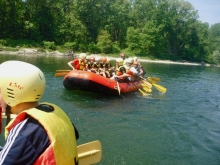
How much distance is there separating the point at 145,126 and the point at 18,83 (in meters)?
6.68

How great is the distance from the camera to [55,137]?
1758mm

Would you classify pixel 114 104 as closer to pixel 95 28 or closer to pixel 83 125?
pixel 83 125

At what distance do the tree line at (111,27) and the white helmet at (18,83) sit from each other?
38.8m

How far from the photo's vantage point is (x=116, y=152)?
6070mm

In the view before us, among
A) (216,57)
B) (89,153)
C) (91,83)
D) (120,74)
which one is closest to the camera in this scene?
(89,153)

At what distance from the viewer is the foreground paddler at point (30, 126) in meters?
1.69

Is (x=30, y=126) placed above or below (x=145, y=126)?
above

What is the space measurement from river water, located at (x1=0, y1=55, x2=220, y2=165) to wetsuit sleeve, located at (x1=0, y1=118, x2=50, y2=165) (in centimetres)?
399

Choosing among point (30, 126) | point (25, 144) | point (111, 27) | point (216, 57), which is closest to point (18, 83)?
point (30, 126)

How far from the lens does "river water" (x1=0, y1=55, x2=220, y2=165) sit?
616 centimetres

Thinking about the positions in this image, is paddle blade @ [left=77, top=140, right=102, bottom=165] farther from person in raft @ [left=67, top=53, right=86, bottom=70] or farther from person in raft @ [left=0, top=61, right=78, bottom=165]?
person in raft @ [left=67, top=53, right=86, bottom=70]

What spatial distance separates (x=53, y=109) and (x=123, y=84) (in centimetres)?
992

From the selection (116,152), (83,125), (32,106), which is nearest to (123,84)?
(83,125)

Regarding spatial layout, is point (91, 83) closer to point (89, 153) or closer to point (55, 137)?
point (89, 153)
